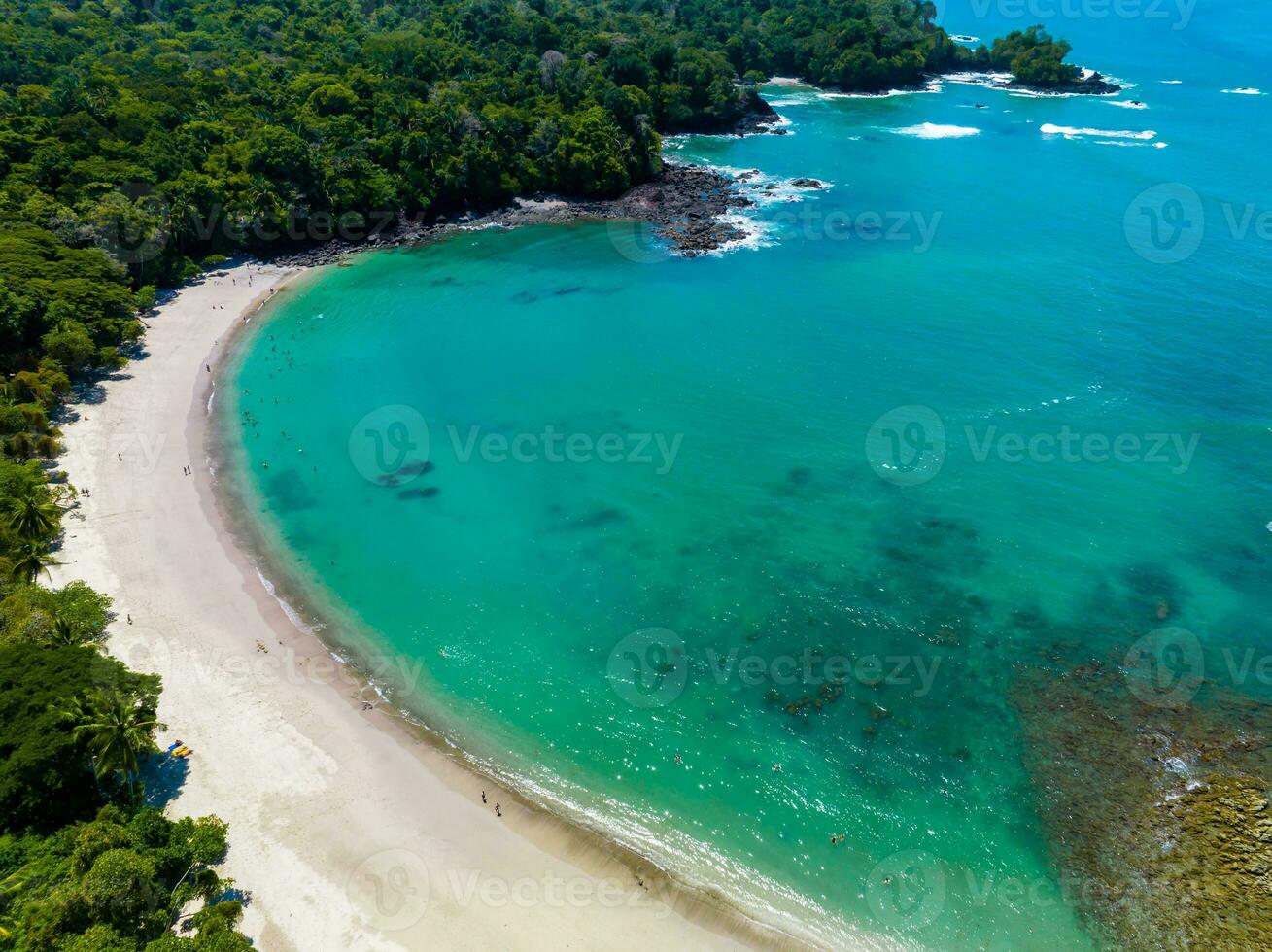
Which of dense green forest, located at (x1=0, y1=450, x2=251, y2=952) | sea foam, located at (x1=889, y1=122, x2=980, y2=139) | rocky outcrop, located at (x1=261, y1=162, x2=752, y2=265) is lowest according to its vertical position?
dense green forest, located at (x1=0, y1=450, x2=251, y2=952)

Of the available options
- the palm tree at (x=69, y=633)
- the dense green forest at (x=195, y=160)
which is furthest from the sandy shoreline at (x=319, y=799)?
the dense green forest at (x=195, y=160)

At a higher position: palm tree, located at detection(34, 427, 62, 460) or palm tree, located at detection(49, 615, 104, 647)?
palm tree, located at detection(34, 427, 62, 460)

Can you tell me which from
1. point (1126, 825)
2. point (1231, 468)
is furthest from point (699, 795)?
point (1231, 468)

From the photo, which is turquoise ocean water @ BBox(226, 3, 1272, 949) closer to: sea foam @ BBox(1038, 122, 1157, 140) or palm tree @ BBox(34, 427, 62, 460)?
palm tree @ BBox(34, 427, 62, 460)

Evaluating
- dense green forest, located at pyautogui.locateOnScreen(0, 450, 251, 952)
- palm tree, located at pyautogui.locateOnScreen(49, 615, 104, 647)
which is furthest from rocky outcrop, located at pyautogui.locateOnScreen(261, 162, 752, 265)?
dense green forest, located at pyautogui.locateOnScreen(0, 450, 251, 952)

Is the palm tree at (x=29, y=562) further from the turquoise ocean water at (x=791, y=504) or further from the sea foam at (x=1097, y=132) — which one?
the sea foam at (x=1097, y=132)

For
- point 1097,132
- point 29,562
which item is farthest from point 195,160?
point 1097,132

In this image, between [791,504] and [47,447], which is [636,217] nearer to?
[791,504]
